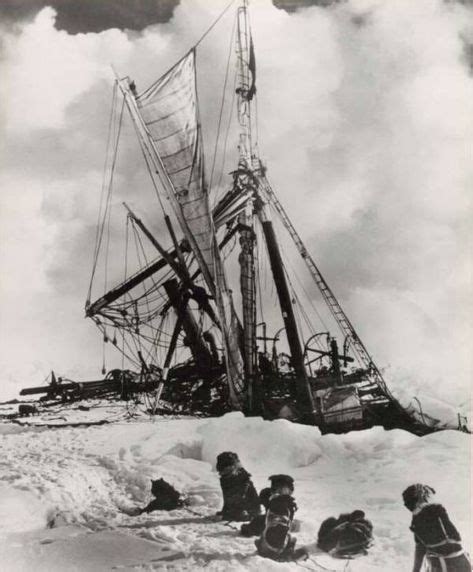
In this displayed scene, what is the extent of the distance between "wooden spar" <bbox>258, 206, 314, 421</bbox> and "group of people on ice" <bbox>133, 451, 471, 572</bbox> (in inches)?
230

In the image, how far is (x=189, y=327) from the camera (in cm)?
1495

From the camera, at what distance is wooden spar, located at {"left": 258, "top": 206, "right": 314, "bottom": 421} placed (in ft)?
39.7

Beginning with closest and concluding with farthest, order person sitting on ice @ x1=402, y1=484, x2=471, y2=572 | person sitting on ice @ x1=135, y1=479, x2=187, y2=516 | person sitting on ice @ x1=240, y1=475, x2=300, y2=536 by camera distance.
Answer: person sitting on ice @ x1=402, y1=484, x2=471, y2=572 < person sitting on ice @ x1=240, y1=475, x2=300, y2=536 < person sitting on ice @ x1=135, y1=479, x2=187, y2=516

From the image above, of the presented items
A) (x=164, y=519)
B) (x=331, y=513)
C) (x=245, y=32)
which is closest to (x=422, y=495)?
(x=331, y=513)

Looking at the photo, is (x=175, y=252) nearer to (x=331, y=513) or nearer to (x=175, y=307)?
(x=175, y=307)

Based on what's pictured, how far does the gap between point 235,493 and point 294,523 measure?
69 centimetres

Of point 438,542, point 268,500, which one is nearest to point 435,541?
point 438,542

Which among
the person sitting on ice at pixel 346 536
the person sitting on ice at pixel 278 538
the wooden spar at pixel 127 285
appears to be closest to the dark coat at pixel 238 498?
the person sitting on ice at pixel 278 538

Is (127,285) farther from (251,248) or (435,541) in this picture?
(435,541)

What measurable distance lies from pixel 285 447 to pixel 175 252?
8.48 metres

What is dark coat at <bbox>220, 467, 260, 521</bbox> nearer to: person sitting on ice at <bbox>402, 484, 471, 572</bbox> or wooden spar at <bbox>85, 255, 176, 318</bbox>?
person sitting on ice at <bbox>402, 484, 471, 572</bbox>

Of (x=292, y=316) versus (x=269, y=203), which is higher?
(x=269, y=203)

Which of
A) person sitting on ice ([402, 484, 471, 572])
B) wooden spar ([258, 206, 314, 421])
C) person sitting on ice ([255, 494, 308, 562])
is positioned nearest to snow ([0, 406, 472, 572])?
person sitting on ice ([255, 494, 308, 562])

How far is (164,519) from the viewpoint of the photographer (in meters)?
6.16
